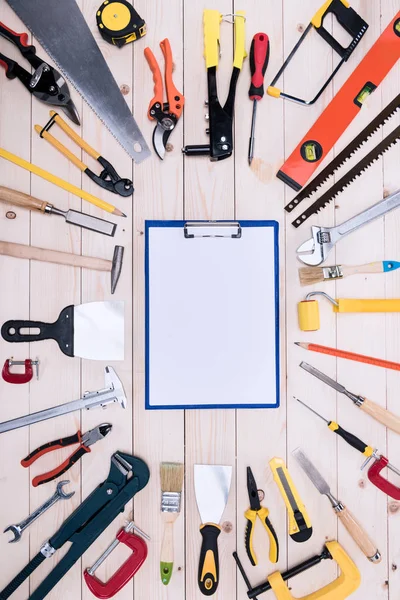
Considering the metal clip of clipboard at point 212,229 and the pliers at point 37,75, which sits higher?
the pliers at point 37,75

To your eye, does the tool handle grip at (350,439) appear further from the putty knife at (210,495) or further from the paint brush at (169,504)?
the paint brush at (169,504)

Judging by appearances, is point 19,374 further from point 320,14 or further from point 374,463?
point 320,14

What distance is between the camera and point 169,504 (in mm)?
1193

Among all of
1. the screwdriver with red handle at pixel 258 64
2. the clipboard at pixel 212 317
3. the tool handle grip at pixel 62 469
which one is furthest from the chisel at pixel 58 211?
the tool handle grip at pixel 62 469

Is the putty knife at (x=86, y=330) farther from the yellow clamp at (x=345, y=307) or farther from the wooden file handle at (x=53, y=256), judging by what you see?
the yellow clamp at (x=345, y=307)

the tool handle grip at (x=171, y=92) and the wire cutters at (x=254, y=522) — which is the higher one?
the tool handle grip at (x=171, y=92)

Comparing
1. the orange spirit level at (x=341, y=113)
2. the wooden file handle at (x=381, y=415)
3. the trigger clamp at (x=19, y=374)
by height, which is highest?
the orange spirit level at (x=341, y=113)

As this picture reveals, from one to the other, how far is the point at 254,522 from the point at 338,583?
0.95 feet

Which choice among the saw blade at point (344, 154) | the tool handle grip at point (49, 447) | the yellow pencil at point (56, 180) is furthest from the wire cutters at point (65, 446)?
the saw blade at point (344, 154)

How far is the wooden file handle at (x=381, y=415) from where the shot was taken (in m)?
1.18

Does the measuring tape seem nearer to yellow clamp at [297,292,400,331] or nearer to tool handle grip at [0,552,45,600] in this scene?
yellow clamp at [297,292,400,331]

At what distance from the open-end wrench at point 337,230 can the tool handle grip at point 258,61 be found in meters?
0.41

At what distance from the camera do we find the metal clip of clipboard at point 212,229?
46.6 inches

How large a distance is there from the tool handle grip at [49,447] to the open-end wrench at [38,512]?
0.10 m
